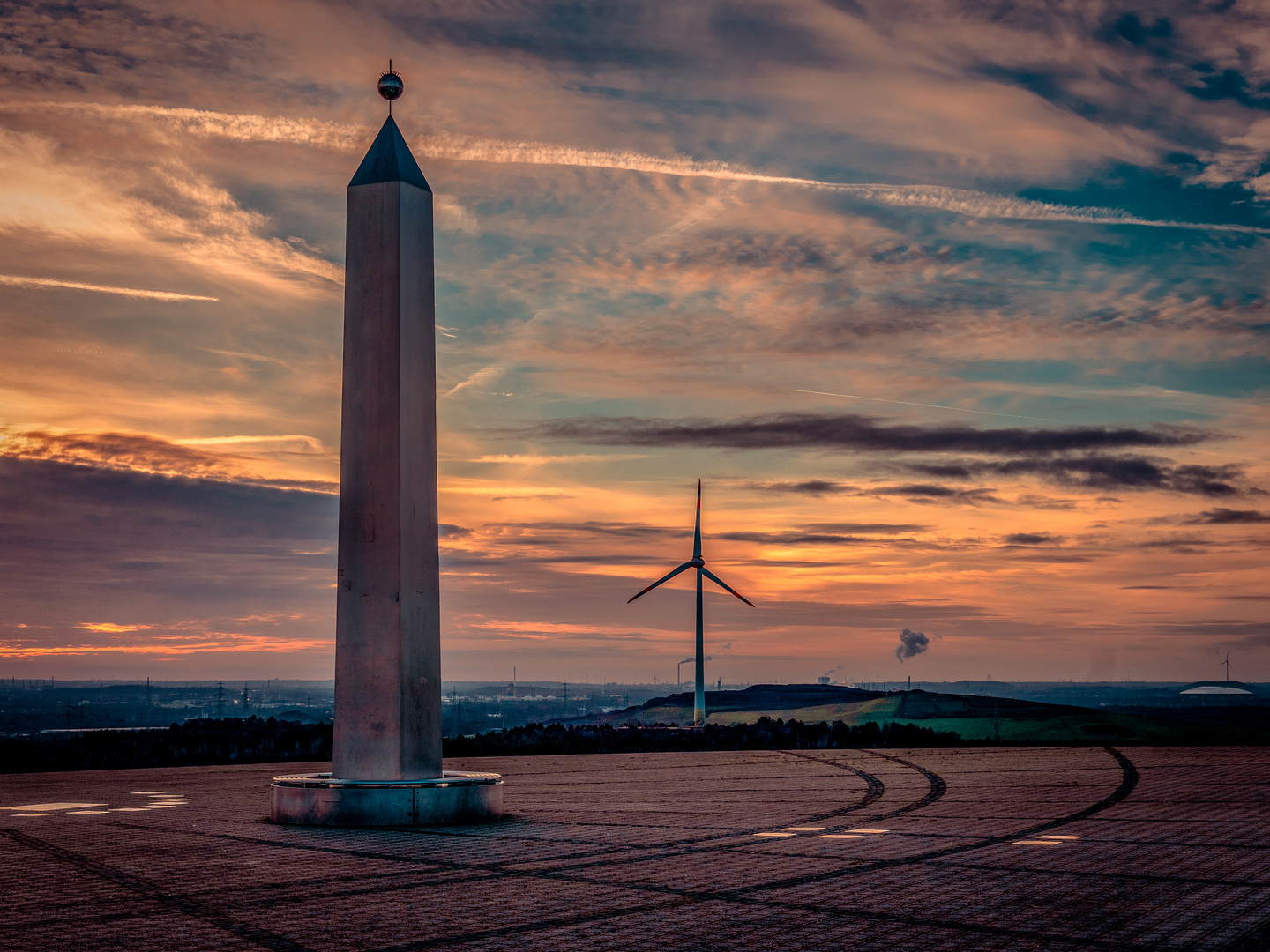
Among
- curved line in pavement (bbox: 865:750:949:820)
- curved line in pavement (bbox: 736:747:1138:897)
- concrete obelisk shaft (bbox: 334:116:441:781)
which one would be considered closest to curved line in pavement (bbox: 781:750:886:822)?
curved line in pavement (bbox: 865:750:949:820)

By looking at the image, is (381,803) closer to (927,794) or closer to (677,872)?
(677,872)

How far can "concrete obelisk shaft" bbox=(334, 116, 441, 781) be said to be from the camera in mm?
18656

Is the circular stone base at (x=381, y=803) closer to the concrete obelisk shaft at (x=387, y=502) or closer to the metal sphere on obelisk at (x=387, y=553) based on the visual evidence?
the metal sphere on obelisk at (x=387, y=553)

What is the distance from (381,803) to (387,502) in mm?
4563

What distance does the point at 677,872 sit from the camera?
1361 centimetres

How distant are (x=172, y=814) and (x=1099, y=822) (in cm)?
1489

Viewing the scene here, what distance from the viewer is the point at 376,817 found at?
59.6ft

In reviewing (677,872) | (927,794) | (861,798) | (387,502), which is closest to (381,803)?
(387,502)

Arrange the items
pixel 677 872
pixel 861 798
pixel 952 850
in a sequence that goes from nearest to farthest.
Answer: pixel 677 872 → pixel 952 850 → pixel 861 798

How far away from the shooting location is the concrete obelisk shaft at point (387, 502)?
18656mm

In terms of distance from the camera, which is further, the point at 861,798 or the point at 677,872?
the point at 861,798

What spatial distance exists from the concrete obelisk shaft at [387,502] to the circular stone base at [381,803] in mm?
541

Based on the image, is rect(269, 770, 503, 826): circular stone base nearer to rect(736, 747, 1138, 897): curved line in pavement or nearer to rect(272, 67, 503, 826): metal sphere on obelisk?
rect(272, 67, 503, 826): metal sphere on obelisk

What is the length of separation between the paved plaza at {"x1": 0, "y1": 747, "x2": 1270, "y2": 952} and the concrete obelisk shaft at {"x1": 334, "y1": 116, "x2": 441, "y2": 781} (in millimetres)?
1710
